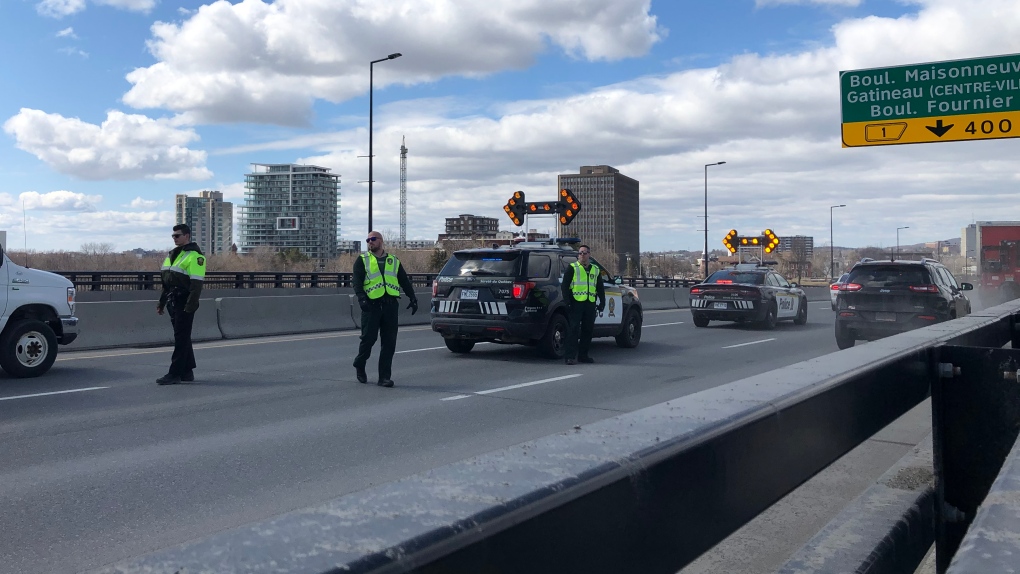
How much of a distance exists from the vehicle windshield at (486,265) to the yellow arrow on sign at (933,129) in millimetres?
7387

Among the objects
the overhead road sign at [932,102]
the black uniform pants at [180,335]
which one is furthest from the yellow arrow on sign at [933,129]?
the black uniform pants at [180,335]

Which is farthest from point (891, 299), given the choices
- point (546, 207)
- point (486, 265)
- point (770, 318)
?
point (546, 207)

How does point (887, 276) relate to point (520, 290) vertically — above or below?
above

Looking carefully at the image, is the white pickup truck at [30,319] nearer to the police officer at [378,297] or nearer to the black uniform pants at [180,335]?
the black uniform pants at [180,335]

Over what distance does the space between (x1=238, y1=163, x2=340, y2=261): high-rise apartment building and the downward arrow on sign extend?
262 ft

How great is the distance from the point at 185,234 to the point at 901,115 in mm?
12998

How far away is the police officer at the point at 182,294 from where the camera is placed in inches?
427

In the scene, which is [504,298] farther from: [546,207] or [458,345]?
[546,207]

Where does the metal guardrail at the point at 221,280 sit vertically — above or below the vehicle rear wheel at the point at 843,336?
above

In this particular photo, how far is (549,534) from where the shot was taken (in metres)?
1.66

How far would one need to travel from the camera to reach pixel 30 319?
446 inches

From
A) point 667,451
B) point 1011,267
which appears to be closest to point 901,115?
point 667,451

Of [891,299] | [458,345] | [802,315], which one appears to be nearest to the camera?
[458,345]

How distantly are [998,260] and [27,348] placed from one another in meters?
39.2
